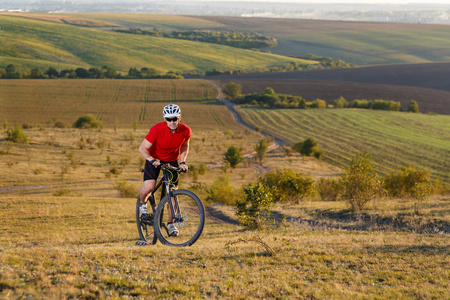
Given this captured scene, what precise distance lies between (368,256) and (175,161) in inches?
216

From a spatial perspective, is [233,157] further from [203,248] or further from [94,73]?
[94,73]

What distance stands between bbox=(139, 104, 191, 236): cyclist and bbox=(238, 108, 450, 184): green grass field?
4392 centimetres

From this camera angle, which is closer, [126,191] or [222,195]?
[222,195]

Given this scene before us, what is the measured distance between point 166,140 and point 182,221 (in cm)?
225

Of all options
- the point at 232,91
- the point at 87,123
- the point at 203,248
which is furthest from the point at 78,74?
the point at 203,248

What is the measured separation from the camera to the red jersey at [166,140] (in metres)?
10.7

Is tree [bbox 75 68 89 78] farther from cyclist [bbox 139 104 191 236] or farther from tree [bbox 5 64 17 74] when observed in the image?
cyclist [bbox 139 104 191 236]

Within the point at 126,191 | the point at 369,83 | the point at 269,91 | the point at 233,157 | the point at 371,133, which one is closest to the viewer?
the point at 126,191

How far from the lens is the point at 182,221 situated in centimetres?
1142

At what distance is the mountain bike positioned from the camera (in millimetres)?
11023

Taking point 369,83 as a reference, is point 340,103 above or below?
below

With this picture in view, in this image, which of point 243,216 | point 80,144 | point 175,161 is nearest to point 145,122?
point 80,144

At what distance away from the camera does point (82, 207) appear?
2469cm

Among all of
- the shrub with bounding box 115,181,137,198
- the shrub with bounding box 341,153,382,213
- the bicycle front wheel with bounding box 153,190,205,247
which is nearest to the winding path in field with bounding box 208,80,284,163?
the shrub with bounding box 115,181,137,198
